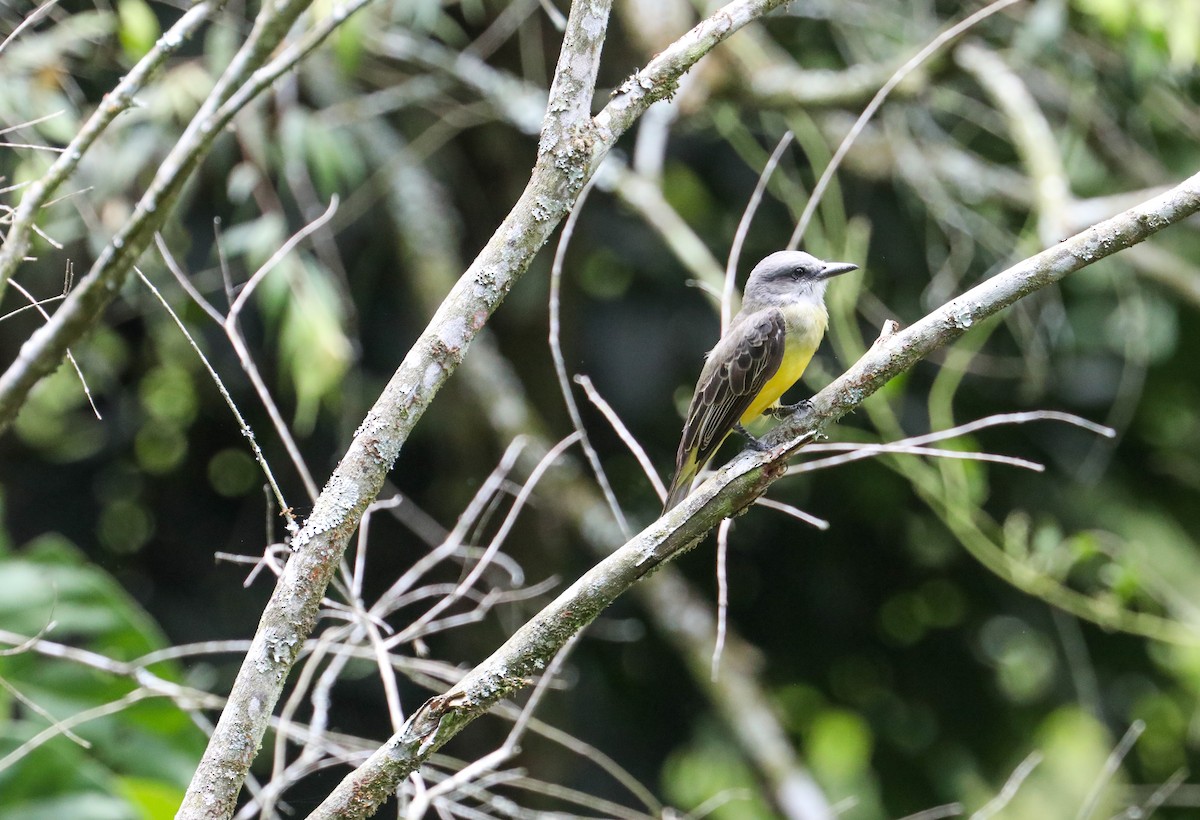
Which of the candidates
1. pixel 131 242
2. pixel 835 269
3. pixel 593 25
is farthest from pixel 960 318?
pixel 835 269

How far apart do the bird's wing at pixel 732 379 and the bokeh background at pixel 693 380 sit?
144 centimetres

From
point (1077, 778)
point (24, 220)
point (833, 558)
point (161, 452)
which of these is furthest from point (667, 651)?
point (24, 220)

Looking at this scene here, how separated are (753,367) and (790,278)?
19.3 inches

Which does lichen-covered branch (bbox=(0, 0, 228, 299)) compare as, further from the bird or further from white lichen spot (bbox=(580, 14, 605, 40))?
the bird

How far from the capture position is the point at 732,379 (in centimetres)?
359

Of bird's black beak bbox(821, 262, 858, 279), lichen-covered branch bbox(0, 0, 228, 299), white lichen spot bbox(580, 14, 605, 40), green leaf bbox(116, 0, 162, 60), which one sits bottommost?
bird's black beak bbox(821, 262, 858, 279)

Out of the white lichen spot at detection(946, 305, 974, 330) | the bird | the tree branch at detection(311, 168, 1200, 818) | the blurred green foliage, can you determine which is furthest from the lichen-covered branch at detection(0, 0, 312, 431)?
the blurred green foliage

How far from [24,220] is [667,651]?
496 centimetres

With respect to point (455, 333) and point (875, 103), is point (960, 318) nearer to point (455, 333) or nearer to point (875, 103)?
point (875, 103)

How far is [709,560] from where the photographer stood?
245 inches

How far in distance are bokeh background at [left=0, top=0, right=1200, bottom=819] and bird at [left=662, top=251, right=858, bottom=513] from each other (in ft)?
4.07

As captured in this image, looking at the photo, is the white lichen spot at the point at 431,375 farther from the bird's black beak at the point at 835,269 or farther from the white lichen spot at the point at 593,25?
the bird's black beak at the point at 835,269

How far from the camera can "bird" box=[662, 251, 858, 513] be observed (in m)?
3.59

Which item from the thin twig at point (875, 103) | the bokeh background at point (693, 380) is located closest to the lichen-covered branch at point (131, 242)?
the thin twig at point (875, 103)
